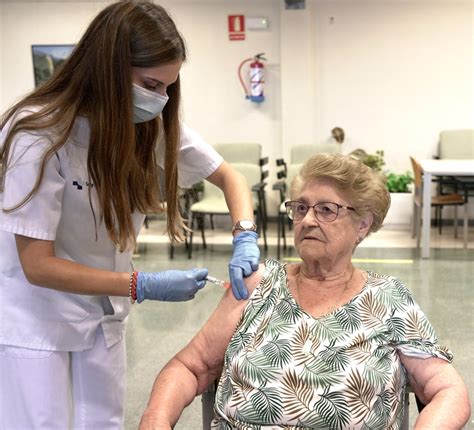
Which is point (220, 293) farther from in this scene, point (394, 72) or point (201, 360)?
point (394, 72)

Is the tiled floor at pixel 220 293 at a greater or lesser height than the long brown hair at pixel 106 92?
lesser

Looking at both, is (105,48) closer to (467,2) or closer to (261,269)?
(261,269)

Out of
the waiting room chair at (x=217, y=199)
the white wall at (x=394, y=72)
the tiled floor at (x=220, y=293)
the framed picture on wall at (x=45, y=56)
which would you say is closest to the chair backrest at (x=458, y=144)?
the white wall at (x=394, y=72)

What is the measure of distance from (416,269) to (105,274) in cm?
384

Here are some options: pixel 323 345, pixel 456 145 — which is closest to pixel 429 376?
pixel 323 345

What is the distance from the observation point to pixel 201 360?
1.74 meters

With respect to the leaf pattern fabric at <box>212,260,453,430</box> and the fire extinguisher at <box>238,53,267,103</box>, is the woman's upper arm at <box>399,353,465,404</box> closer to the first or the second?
the leaf pattern fabric at <box>212,260,453,430</box>

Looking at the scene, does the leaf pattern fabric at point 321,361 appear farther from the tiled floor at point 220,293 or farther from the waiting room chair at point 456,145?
the waiting room chair at point 456,145

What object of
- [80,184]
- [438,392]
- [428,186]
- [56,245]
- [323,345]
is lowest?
[428,186]

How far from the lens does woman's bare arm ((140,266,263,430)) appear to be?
166 cm

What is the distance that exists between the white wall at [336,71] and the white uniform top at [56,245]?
5231 mm

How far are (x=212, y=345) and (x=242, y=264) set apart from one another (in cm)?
22

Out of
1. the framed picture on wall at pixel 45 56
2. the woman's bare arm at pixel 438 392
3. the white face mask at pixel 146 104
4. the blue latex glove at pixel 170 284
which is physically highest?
the framed picture on wall at pixel 45 56

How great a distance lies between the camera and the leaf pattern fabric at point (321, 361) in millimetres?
1563
